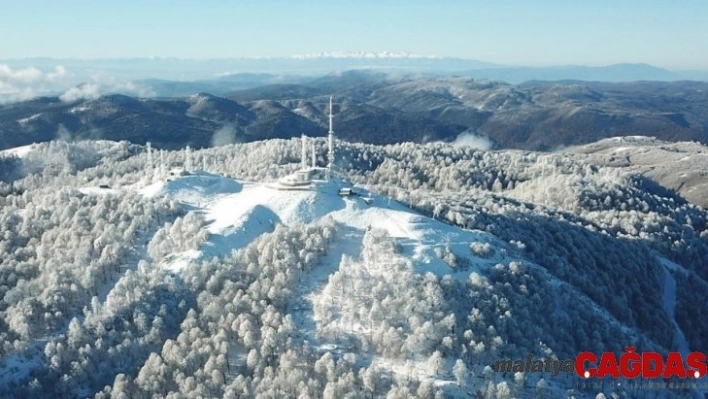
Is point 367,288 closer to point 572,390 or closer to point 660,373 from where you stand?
point 572,390

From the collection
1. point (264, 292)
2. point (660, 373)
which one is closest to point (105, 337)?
point (264, 292)

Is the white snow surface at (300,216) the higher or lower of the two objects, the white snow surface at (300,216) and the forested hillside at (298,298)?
the higher

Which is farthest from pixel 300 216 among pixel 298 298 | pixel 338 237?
pixel 298 298

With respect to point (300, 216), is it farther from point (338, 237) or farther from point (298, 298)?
point (298, 298)

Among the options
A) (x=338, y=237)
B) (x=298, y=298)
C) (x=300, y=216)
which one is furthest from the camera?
(x=300, y=216)

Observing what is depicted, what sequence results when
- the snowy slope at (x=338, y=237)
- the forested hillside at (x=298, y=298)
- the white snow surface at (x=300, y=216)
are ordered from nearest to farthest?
the forested hillside at (x=298, y=298), the snowy slope at (x=338, y=237), the white snow surface at (x=300, y=216)

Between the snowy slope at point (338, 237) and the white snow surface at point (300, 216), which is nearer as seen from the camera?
the snowy slope at point (338, 237)

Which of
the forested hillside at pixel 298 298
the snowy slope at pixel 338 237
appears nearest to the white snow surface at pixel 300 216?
the snowy slope at pixel 338 237

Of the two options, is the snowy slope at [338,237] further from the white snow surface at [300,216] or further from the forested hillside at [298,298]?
the forested hillside at [298,298]

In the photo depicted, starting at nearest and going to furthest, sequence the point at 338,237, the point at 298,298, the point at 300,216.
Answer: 1. the point at 298,298
2. the point at 338,237
3. the point at 300,216
